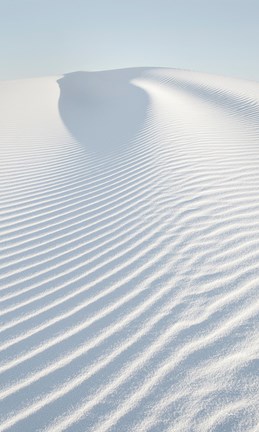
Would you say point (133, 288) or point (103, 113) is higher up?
point (103, 113)

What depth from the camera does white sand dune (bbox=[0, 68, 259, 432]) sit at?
2.01 meters

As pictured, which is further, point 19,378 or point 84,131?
point 84,131

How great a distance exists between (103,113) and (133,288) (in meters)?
9.19

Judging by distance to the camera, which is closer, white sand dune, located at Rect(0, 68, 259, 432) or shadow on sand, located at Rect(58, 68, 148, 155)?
white sand dune, located at Rect(0, 68, 259, 432)

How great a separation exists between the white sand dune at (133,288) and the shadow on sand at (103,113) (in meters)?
0.90

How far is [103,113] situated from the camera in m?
11.3

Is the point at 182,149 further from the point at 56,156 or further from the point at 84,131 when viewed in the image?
the point at 84,131

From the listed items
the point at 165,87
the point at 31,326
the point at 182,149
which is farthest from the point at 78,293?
the point at 165,87

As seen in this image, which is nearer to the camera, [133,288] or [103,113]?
[133,288]

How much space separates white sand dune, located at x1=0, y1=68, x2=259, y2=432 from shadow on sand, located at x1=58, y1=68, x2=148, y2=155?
2.96 ft

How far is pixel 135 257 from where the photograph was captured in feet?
11.4

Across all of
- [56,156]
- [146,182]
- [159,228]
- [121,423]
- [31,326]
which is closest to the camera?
[121,423]

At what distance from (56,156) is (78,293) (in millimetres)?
4854

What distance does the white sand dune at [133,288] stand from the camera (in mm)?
2012
